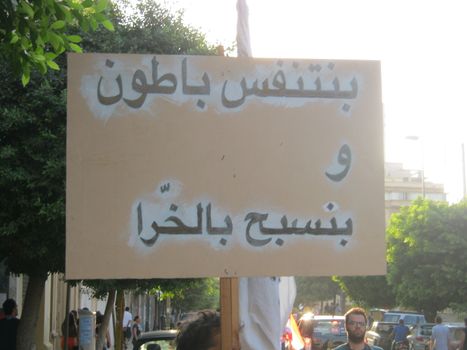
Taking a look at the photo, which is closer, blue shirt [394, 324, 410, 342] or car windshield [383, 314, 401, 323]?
blue shirt [394, 324, 410, 342]

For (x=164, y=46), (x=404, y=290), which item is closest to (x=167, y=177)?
(x=164, y=46)

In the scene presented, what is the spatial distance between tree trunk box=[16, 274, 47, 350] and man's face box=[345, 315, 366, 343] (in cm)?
634

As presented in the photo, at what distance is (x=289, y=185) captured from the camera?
437 cm

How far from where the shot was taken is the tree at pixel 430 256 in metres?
38.1

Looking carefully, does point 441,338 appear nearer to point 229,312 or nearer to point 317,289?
point 229,312

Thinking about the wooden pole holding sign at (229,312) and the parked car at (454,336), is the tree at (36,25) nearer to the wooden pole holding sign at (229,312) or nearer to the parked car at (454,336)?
the wooden pole holding sign at (229,312)

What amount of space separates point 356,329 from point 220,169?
7.92 ft

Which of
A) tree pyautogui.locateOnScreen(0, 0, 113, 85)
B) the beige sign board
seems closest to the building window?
tree pyautogui.locateOnScreen(0, 0, 113, 85)

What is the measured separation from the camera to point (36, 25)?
5.86 m

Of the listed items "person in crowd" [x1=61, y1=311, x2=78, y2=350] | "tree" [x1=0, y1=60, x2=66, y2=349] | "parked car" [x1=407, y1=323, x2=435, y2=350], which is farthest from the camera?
"parked car" [x1=407, y1=323, x2=435, y2=350]

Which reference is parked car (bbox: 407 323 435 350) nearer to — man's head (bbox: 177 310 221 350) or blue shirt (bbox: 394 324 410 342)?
blue shirt (bbox: 394 324 410 342)

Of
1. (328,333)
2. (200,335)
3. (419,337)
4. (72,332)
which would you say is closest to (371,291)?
→ (419,337)

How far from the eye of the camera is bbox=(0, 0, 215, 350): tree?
9.60m

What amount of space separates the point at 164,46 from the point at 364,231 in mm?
6911
